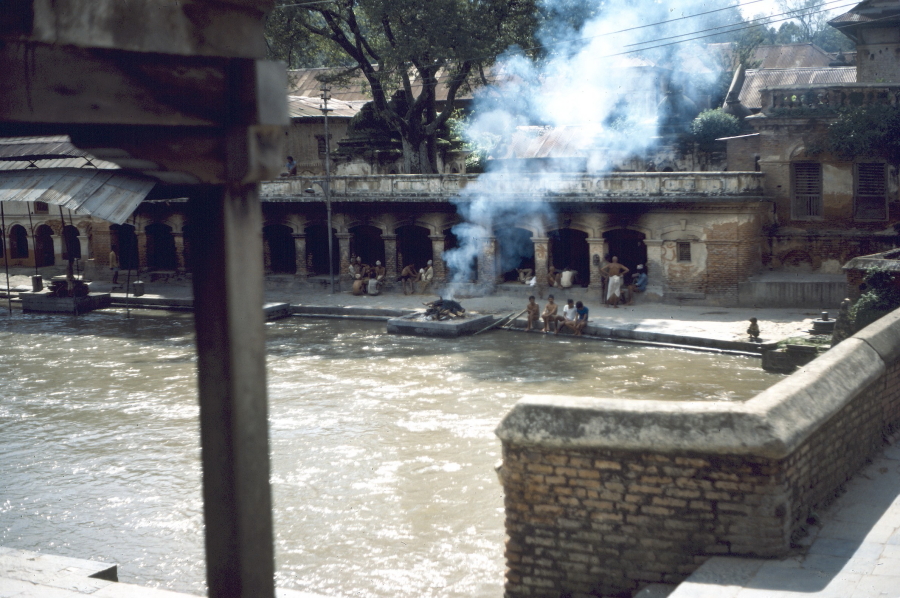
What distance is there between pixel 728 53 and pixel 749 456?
→ 5290cm

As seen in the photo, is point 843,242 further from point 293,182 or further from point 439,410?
point 293,182

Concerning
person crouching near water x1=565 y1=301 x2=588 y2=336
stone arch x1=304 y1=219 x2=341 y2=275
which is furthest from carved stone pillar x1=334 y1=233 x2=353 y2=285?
person crouching near water x1=565 y1=301 x2=588 y2=336

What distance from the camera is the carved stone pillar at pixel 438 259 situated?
27812 mm

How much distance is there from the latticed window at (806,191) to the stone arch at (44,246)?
28.7 m

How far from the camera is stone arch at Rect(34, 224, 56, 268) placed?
123 ft

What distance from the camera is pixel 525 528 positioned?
629cm

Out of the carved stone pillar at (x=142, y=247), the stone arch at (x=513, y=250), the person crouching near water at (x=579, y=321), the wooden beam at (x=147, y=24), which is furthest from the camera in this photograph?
the carved stone pillar at (x=142, y=247)

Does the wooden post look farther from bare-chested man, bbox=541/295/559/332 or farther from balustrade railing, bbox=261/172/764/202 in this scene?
balustrade railing, bbox=261/172/764/202

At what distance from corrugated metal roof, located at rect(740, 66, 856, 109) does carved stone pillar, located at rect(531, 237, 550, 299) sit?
52.8 ft

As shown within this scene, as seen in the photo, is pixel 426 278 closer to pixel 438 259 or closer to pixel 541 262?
pixel 438 259

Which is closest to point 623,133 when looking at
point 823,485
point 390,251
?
point 390,251

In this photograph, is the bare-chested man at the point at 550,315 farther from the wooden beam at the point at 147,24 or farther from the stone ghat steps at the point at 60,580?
the wooden beam at the point at 147,24

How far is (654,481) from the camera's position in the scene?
5.88 metres

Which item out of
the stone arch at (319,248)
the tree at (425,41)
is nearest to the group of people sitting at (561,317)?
the tree at (425,41)
